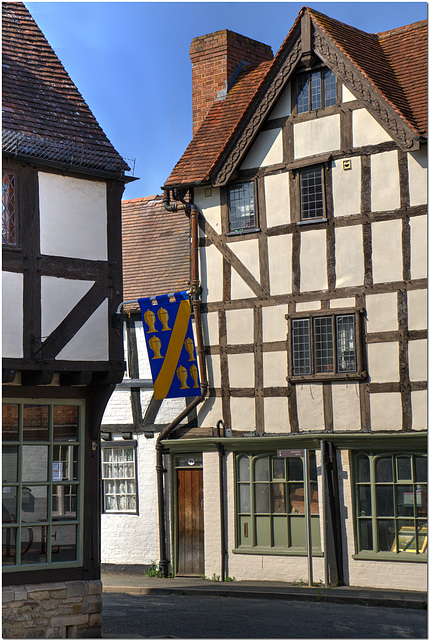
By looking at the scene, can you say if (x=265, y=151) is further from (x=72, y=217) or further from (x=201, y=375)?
(x=72, y=217)

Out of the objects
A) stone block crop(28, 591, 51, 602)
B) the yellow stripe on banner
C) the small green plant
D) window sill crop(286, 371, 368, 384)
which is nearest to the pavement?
the small green plant

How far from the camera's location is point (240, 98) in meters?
19.7

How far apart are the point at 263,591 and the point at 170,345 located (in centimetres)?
465

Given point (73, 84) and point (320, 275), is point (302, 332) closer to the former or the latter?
point (320, 275)

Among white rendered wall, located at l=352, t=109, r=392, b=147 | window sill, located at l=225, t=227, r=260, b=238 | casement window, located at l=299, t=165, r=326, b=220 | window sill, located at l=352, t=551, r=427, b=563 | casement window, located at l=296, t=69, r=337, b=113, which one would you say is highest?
casement window, located at l=296, t=69, r=337, b=113

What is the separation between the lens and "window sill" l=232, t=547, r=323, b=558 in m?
16.5

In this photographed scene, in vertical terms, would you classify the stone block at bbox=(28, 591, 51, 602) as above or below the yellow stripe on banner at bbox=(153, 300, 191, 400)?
below

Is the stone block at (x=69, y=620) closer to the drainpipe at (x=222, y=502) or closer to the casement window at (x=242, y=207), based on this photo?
the drainpipe at (x=222, y=502)

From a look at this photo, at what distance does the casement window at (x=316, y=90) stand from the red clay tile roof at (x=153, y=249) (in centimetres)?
462

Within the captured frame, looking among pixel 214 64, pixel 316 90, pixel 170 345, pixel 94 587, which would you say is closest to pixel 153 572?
pixel 170 345

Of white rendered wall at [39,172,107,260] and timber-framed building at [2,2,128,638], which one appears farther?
white rendered wall at [39,172,107,260]

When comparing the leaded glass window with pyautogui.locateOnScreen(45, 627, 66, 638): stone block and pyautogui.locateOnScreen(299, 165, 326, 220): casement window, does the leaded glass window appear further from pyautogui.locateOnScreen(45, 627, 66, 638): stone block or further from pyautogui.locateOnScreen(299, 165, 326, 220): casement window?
pyautogui.locateOnScreen(45, 627, 66, 638): stone block

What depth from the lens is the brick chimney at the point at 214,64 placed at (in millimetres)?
20328

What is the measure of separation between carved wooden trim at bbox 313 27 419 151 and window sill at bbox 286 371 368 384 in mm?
3952
